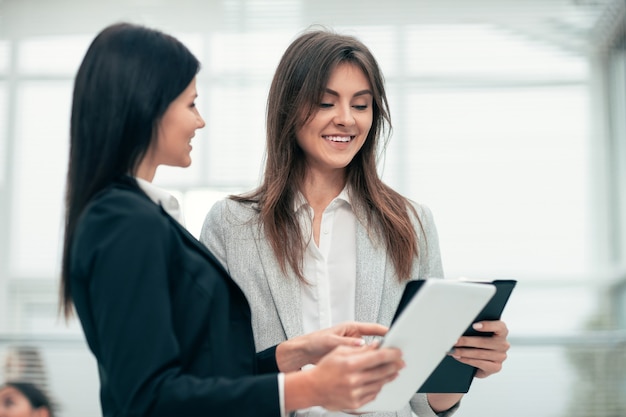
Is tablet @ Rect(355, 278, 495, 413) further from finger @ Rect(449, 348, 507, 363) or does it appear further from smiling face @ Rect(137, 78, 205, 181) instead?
smiling face @ Rect(137, 78, 205, 181)

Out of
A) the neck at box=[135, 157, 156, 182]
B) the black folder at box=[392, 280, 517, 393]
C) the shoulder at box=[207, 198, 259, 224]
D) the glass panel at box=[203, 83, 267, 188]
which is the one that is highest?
the glass panel at box=[203, 83, 267, 188]

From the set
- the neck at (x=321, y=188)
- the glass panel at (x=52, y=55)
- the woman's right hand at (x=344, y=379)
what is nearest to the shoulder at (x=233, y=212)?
the neck at (x=321, y=188)

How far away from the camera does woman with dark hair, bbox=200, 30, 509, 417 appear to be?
1755 millimetres

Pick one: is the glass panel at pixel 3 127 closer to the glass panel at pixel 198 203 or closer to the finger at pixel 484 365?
the glass panel at pixel 198 203

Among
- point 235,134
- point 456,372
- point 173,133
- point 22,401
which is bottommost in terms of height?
point 22,401

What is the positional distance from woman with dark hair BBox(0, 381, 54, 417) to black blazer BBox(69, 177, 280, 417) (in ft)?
8.42

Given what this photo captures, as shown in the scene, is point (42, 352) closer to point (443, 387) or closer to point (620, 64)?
point (443, 387)

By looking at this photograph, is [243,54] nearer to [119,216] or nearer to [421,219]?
[421,219]

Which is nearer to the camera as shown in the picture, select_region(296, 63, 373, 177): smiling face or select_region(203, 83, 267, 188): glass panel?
select_region(296, 63, 373, 177): smiling face

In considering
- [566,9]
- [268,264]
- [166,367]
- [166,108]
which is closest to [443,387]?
[268,264]

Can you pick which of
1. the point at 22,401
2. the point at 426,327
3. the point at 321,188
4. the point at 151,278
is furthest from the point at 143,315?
the point at 22,401

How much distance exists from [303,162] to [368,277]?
363mm

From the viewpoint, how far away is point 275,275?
1756mm

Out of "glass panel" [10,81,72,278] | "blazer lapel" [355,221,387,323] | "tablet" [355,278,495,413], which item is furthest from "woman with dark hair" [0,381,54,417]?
"tablet" [355,278,495,413]
